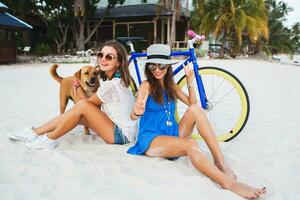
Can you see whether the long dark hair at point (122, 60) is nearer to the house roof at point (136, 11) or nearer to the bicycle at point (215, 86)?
the bicycle at point (215, 86)

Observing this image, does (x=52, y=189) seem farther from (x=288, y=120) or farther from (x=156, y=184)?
(x=288, y=120)

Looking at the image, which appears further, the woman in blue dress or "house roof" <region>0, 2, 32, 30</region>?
"house roof" <region>0, 2, 32, 30</region>

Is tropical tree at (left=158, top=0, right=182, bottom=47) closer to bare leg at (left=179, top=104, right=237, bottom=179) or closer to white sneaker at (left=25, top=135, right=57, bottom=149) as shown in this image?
white sneaker at (left=25, top=135, right=57, bottom=149)

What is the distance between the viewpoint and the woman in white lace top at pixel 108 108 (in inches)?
116

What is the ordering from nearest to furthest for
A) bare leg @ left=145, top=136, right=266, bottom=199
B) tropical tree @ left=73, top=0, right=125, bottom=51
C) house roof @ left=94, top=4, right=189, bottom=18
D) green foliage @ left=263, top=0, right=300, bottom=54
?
bare leg @ left=145, top=136, right=266, bottom=199 → tropical tree @ left=73, top=0, right=125, bottom=51 → house roof @ left=94, top=4, right=189, bottom=18 → green foliage @ left=263, top=0, right=300, bottom=54

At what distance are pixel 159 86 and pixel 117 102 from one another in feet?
1.67

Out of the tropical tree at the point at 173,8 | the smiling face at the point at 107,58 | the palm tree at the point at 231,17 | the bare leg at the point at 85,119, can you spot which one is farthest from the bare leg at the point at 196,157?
the palm tree at the point at 231,17

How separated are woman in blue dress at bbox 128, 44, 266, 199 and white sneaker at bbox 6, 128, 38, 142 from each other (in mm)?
1046

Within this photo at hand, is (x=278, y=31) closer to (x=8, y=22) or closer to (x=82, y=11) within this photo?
(x=82, y=11)

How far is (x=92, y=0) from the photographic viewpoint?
72.7ft

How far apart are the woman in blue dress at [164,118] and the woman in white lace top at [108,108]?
11.2 inches

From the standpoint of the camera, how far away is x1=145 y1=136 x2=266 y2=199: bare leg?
223cm

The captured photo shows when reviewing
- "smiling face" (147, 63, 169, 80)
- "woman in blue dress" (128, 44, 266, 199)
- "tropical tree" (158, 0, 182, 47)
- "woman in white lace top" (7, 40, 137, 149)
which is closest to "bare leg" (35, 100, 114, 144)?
"woman in white lace top" (7, 40, 137, 149)

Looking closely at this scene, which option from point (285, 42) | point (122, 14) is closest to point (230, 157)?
point (122, 14)
